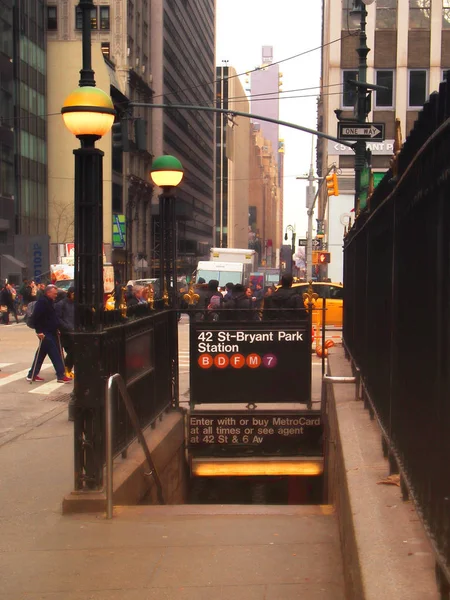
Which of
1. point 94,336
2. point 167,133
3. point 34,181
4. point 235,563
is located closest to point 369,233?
point 94,336

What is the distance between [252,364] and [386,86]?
3491cm

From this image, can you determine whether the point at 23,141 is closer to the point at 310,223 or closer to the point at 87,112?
the point at 310,223

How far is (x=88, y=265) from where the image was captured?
6746mm

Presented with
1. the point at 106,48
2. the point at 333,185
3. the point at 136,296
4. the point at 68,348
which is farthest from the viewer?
the point at 106,48

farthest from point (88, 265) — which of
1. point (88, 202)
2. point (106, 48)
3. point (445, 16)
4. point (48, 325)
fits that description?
point (106, 48)

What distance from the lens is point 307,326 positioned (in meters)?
10.9

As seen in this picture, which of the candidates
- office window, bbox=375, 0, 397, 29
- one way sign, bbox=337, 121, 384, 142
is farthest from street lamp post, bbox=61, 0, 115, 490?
office window, bbox=375, 0, 397, 29

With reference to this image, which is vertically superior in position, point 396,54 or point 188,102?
point 188,102

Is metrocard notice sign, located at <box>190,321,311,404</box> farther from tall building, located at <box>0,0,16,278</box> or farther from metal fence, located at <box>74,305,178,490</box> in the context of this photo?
tall building, located at <box>0,0,16,278</box>

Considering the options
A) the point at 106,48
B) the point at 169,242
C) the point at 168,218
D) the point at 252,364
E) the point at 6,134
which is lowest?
the point at 252,364

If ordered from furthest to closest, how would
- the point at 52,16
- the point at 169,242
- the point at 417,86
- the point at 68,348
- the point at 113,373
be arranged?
the point at 52,16 → the point at 417,86 → the point at 68,348 → the point at 169,242 → the point at 113,373

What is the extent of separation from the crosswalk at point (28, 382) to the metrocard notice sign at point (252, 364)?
4.71 m

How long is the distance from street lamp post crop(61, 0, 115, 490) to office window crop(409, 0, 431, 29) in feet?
128

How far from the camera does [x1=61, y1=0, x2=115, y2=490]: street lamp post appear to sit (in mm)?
6625
